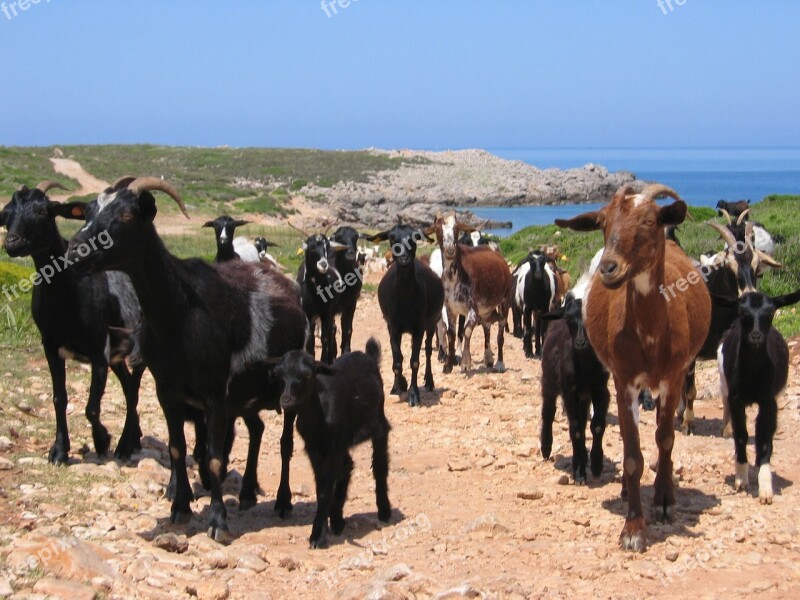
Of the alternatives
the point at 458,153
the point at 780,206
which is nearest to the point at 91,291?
the point at 780,206

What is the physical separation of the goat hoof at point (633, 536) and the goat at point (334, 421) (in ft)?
6.36

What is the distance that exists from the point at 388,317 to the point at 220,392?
22.0 ft

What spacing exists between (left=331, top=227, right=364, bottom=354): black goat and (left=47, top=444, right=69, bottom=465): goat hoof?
6.91 meters

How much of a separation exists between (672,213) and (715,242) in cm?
1498

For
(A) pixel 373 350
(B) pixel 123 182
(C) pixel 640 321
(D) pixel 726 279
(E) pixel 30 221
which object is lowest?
(A) pixel 373 350

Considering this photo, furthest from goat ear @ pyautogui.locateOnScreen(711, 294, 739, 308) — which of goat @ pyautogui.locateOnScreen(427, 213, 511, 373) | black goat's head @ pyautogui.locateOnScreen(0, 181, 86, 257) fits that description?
goat @ pyautogui.locateOnScreen(427, 213, 511, 373)

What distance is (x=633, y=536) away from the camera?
7.49m

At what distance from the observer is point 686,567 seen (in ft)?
23.3

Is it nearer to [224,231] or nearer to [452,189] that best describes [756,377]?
[224,231]

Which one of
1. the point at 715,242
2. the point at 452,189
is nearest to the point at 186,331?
the point at 715,242

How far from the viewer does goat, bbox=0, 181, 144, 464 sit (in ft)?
30.0

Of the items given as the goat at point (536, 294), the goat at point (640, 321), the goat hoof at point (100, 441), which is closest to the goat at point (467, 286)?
the goat at point (536, 294)

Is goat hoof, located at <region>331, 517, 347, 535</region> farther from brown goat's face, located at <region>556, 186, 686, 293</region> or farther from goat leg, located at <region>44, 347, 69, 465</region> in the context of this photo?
brown goat's face, located at <region>556, 186, 686, 293</region>

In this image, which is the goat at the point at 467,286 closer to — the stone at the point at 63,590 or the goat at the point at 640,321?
the goat at the point at 640,321
